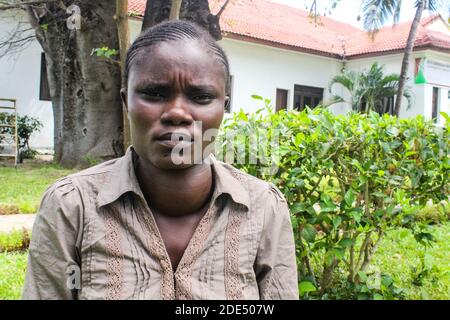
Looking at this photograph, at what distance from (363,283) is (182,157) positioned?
1.97 metres

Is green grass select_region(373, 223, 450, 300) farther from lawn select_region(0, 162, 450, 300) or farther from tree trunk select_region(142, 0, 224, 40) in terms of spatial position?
tree trunk select_region(142, 0, 224, 40)

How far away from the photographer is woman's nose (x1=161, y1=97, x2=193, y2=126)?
1194 mm

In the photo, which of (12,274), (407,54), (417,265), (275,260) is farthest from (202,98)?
(407,54)

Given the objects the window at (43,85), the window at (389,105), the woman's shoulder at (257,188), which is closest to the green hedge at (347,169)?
the woman's shoulder at (257,188)

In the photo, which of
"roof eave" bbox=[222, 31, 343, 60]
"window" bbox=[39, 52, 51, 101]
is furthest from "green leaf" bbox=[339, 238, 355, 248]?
"window" bbox=[39, 52, 51, 101]

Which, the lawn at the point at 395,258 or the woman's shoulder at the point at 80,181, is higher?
the woman's shoulder at the point at 80,181

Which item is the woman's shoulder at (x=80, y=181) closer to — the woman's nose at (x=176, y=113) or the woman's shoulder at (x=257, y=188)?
the woman's nose at (x=176, y=113)

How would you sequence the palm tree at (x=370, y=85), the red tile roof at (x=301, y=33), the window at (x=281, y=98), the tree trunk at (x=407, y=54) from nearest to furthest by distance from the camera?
the tree trunk at (x=407, y=54) → the red tile roof at (x=301, y=33) → the palm tree at (x=370, y=85) → the window at (x=281, y=98)

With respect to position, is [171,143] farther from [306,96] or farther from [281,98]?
[306,96]

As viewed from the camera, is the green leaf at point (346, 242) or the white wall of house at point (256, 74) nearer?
the green leaf at point (346, 242)

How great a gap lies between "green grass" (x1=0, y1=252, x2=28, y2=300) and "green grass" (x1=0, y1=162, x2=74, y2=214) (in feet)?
→ 4.91

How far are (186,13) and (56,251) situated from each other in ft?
15.5

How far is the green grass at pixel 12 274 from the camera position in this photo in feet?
9.71

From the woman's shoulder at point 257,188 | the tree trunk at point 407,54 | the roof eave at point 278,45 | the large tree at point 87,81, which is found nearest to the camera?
the woman's shoulder at point 257,188
